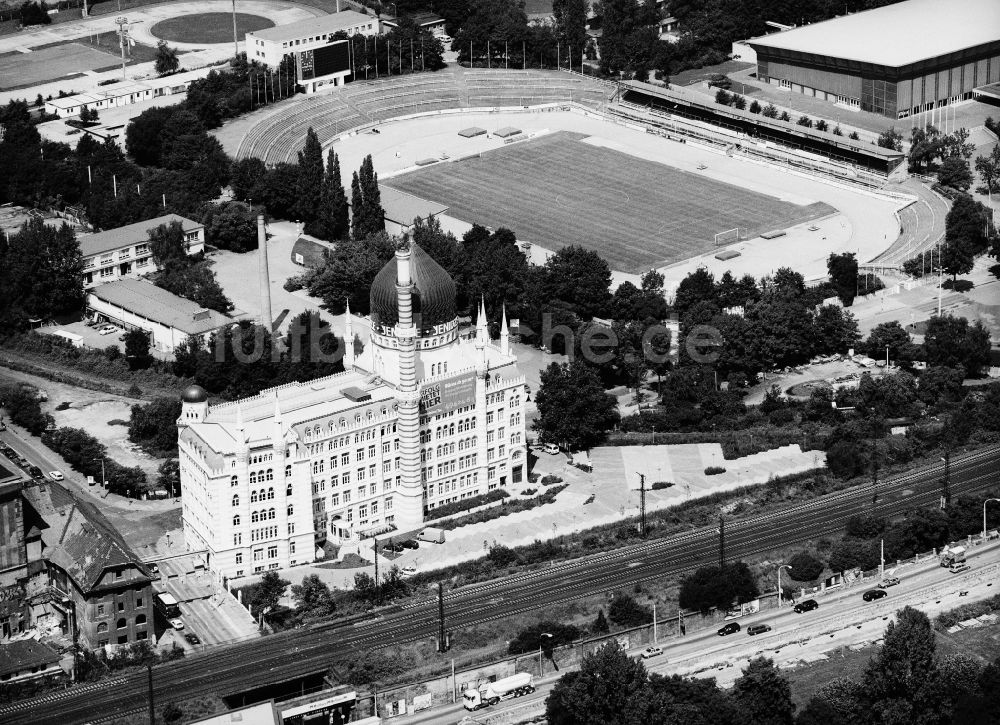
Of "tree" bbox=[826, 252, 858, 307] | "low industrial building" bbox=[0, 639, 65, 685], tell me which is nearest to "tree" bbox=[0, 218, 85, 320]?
"low industrial building" bbox=[0, 639, 65, 685]

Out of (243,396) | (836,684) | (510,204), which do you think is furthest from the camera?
(510,204)

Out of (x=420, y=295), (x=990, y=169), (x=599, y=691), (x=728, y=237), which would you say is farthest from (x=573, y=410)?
(x=990, y=169)

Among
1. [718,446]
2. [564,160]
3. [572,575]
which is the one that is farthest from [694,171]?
[572,575]

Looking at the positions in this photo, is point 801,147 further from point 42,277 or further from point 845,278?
point 42,277

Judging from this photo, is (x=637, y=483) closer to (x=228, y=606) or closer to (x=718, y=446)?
(x=718, y=446)

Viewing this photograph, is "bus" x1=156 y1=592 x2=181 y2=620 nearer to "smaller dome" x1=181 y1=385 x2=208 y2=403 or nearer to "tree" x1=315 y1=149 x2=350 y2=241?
"smaller dome" x1=181 y1=385 x2=208 y2=403

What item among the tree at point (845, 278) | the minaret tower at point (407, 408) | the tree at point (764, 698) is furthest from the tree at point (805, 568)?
the tree at point (845, 278)

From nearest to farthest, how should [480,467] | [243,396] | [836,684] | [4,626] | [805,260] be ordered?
1. [836,684]
2. [4,626]
3. [480,467]
4. [243,396]
5. [805,260]
